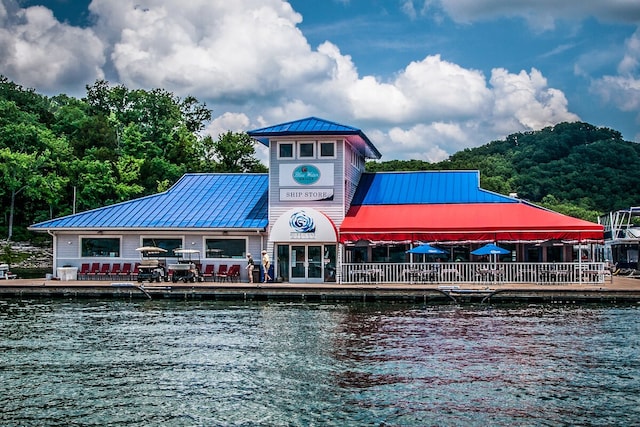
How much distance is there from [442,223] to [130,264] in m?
14.9

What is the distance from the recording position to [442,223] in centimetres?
3597

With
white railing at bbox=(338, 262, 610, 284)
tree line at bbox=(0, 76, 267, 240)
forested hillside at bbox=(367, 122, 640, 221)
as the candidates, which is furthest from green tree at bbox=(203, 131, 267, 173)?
white railing at bbox=(338, 262, 610, 284)

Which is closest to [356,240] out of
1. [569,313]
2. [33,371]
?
[569,313]

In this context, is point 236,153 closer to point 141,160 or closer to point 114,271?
point 141,160

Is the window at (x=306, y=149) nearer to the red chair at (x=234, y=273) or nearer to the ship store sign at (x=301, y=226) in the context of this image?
the ship store sign at (x=301, y=226)

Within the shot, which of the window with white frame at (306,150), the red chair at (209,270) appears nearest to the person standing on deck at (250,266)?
the red chair at (209,270)

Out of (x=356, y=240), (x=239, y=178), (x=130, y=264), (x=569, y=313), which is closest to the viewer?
(x=569, y=313)

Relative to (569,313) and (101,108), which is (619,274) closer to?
(569,313)

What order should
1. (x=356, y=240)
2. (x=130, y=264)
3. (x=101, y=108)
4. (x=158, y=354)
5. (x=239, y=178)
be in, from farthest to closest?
(x=101, y=108)
(x=239, y=178)
(x=130, y=264)
(x=356, y=240)
(x=158, y=354)

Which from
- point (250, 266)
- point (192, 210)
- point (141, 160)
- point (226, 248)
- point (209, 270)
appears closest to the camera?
point (250, 266)

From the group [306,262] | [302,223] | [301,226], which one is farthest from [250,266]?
[302,223]

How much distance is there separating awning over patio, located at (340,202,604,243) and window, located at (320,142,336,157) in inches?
125

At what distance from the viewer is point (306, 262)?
37.0 metres

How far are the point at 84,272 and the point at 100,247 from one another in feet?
4.77
